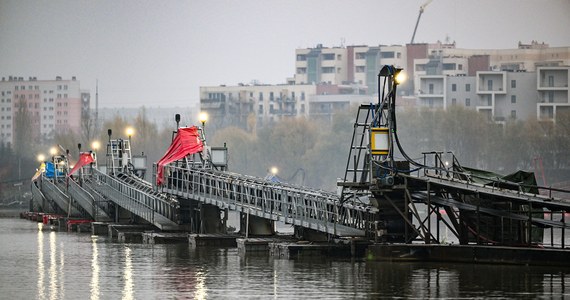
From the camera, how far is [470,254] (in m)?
57.7

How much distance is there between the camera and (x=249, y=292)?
4925cm

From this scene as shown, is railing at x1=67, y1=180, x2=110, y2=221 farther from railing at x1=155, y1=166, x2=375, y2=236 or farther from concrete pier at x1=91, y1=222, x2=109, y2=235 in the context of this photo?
railing at x1=155, y1=166, x2=375, y2=236

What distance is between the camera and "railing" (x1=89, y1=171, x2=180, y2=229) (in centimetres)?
8344

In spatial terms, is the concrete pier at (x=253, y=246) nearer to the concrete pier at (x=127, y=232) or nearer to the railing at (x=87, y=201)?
the concrete pier at (x=127, y=232)

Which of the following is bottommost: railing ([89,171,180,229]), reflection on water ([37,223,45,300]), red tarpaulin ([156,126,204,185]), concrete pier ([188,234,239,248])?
reflection on water ([37,223,45,300])

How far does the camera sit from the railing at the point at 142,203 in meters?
83.4

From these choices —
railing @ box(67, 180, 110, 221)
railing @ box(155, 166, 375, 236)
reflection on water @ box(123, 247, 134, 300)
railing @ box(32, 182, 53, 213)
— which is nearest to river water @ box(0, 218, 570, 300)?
reflection on water @ box(123, 247, 134, 300)

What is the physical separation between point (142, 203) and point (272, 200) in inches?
795

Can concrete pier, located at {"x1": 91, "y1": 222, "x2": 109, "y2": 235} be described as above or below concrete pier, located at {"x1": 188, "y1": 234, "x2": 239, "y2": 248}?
below

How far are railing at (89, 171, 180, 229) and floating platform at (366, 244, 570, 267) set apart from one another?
24.6m

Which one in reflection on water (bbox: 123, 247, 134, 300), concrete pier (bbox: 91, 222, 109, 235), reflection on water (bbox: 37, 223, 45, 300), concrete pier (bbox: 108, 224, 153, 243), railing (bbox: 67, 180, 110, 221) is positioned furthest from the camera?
railing (bbox: 67, 180, 110, 221)

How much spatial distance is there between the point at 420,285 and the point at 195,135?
3142 centimetres

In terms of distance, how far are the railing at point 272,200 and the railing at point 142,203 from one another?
2815 millimetres

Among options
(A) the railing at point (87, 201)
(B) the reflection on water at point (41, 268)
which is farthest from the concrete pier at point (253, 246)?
(A) the railing at point (87, 201)
